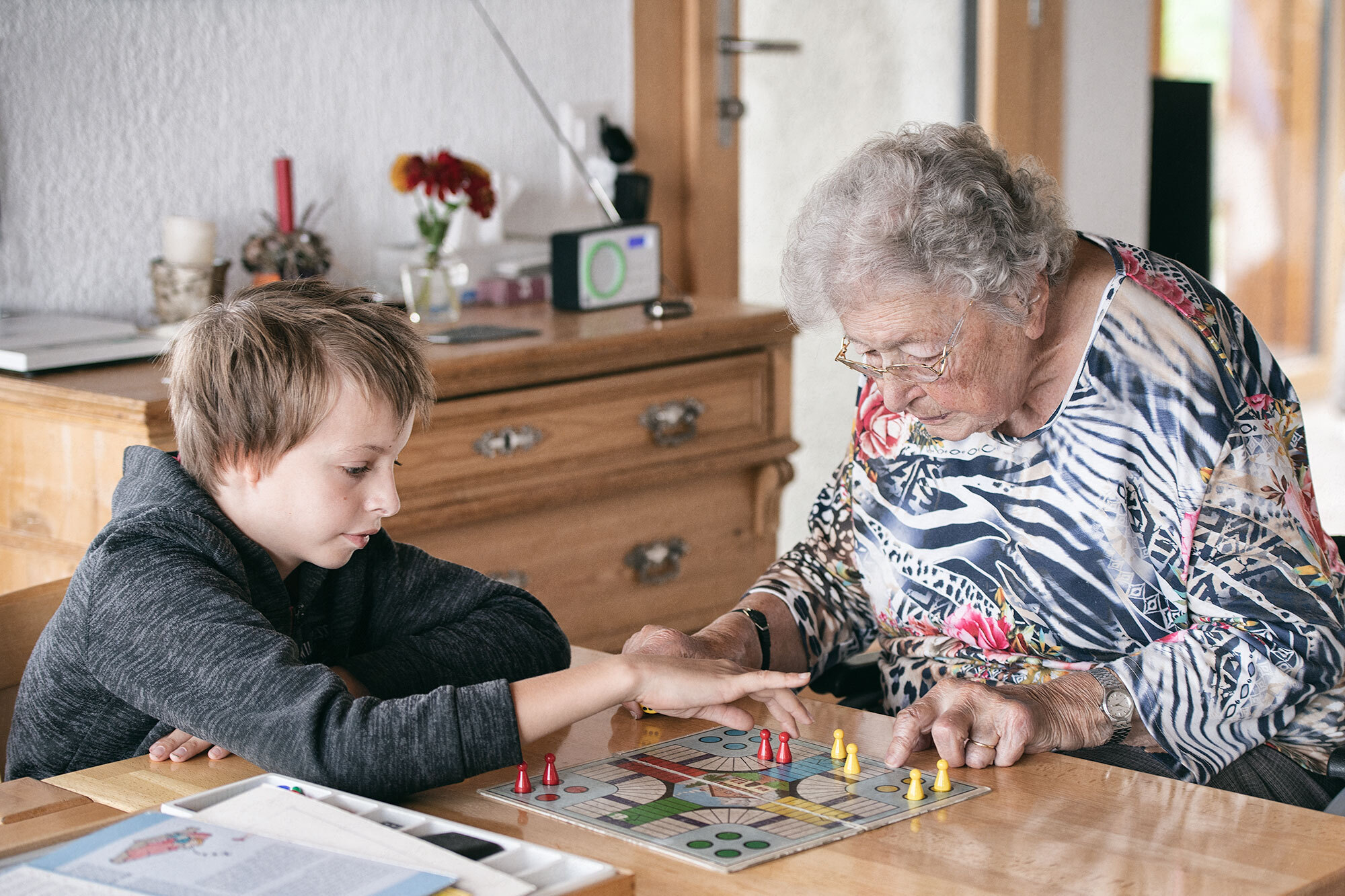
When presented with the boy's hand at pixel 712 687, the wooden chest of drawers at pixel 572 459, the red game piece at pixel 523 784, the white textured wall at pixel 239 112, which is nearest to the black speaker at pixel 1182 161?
the white textured wall at pixel 239 112

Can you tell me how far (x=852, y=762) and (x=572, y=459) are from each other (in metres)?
1.43

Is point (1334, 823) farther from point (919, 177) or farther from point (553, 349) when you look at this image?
point (553, 349)

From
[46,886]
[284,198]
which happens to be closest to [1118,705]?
[46,886]

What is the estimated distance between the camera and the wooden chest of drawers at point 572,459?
2.21 meters

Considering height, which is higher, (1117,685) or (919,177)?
(919,177)

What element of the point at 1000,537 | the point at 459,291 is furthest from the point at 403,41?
the point at 1000,537

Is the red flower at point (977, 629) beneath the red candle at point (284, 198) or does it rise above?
beneath

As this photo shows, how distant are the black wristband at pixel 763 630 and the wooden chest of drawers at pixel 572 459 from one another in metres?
0.78

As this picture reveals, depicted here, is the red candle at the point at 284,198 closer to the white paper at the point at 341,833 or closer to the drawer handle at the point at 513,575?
the drawer handle at the point at 513,575

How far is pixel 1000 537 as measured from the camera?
1.64 meters

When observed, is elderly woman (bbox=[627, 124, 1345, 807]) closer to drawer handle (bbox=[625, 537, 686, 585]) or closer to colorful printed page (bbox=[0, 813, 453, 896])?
colorful printed page (bbox=[0, 813, 453, 896])

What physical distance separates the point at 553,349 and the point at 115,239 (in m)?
0.80

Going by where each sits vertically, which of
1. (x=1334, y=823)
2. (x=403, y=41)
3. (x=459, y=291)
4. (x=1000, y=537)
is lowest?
(x=1334, y=823)

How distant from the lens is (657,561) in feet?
9.20
